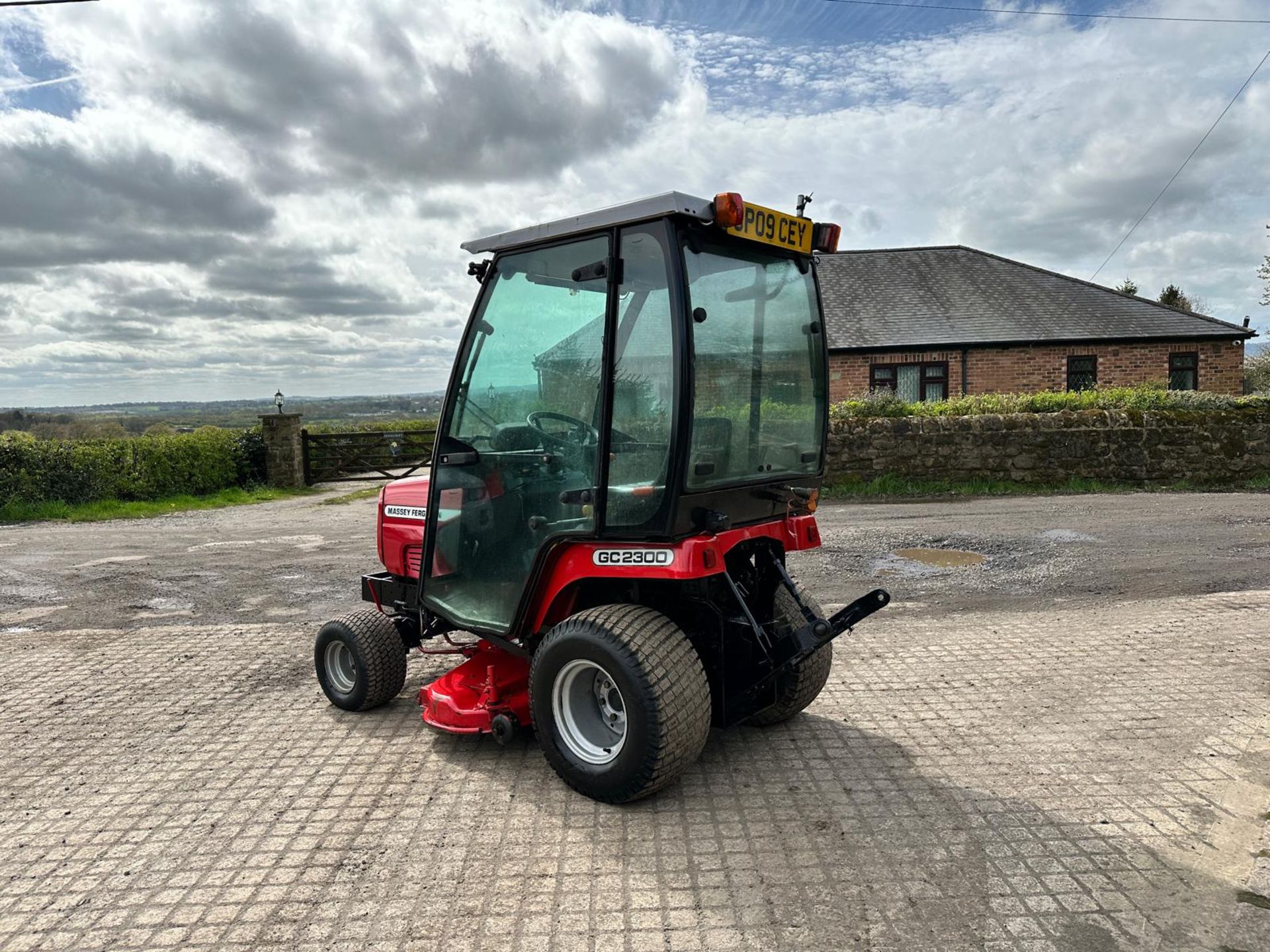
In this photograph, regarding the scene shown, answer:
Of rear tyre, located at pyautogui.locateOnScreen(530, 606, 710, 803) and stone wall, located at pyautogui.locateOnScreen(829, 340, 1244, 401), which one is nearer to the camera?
rear tyre, located at pyautogui.locateOnScreen(530, 606, 710, 803)

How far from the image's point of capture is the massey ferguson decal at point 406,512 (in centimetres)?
466

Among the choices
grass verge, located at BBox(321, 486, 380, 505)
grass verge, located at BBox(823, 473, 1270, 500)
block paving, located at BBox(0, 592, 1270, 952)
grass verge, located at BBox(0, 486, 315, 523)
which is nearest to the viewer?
block paving, located at BBox(0, 592, 1270, 952)

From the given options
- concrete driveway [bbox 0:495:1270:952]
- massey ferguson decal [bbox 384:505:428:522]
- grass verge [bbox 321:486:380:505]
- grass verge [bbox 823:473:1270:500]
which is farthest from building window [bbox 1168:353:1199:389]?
massey ferguson decal [bbox 384:505:428:522]

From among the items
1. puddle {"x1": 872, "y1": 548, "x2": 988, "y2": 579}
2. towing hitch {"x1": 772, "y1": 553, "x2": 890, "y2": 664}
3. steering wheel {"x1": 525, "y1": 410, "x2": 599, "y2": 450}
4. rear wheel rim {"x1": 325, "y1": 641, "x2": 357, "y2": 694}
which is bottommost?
puddle {"x1": 872, "y1": 548, "x2": 988, "y2": 579}

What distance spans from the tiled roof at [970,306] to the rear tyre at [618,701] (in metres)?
18.8

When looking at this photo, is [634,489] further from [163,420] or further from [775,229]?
[163,420]

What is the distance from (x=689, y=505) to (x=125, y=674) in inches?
174

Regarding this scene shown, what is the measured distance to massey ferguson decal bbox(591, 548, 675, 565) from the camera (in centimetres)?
357

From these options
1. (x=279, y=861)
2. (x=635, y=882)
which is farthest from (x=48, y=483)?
(x=635, y=882)

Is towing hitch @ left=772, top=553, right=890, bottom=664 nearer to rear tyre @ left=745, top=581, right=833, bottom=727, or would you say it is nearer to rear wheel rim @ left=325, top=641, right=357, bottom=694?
rear tyre @ left=745, top=581, right=833, bottom=727

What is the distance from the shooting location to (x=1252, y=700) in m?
4.84

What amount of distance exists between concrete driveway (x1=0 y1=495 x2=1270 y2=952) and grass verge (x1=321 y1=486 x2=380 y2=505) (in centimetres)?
952

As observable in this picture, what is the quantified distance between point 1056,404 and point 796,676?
487 inches

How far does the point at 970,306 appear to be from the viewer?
2339cm
